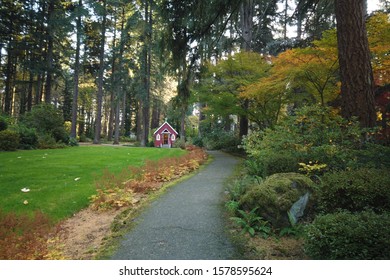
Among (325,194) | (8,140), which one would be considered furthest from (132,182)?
(8,140)

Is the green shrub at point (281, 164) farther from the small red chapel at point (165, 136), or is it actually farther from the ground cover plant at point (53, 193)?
the small red chapel at point (165, 136)

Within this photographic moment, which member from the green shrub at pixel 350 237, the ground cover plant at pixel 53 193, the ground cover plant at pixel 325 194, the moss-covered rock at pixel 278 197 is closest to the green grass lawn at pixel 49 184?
the ground cover plant at pixel 53 193

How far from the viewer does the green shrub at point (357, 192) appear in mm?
3348

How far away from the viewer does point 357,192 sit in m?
3.47

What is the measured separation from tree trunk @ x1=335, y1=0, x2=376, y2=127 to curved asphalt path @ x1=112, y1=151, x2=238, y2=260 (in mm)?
4009

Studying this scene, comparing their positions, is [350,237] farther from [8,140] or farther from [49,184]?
[8,140]

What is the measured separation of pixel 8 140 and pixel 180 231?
1320cm

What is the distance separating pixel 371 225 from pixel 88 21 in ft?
106

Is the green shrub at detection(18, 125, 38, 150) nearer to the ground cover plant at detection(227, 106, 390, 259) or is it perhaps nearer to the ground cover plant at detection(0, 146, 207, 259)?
the ground cover plant at detection(0, 146, 207, 259)

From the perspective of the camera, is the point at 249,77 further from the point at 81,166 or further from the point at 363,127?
the point at 81,166

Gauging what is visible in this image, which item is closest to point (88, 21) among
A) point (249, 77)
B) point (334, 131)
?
point (249, 77)

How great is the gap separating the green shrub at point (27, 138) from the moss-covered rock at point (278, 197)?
14551 mm

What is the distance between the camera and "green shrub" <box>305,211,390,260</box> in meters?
2.52

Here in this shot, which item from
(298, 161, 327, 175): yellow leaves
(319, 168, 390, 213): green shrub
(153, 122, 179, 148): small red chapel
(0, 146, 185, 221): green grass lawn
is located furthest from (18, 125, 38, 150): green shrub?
(319, 168, 390, 213): green shrub
